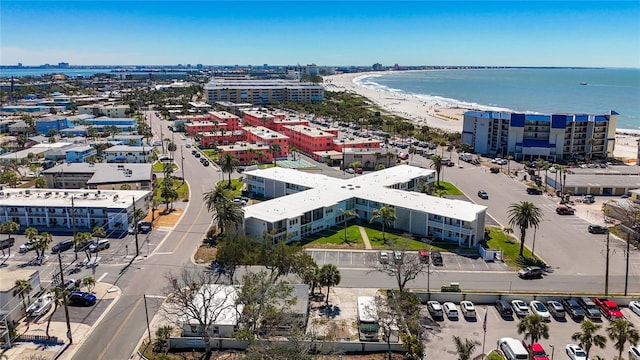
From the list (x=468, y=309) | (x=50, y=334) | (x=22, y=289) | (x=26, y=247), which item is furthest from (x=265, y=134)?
(x=468, y=309)

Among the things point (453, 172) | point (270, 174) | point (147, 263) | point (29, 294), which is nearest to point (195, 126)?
point (270, 174)

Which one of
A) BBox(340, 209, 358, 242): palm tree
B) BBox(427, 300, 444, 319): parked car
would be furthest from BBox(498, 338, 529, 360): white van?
BBox(340, 209, 358, 242): palm tree

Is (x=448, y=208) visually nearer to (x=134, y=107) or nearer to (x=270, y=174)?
(x=270, y=174)

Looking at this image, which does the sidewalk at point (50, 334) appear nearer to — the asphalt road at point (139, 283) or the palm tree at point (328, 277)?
the asphalt road at point (139, 283)

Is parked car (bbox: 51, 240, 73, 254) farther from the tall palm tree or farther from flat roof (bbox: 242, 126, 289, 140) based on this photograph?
flat roof (bbox: 242, 126, 289, 140)

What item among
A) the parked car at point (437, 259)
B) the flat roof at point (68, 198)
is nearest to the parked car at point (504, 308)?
the parked car at point (437, 259)
